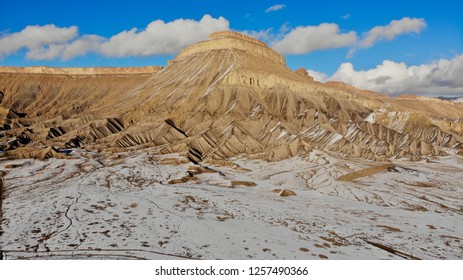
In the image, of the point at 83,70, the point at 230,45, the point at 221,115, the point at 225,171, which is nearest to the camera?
the point at 225,171

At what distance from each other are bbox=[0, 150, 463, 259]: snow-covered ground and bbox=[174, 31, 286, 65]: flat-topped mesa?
56936mm

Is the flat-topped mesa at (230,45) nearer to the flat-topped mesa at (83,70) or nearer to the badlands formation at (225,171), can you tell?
the badlands formation at (225,171)

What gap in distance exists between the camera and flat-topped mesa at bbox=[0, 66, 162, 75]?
382ft

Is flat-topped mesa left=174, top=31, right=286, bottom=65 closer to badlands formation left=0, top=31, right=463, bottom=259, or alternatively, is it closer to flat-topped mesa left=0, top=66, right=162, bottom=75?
badlands formation left=0, top=31, right=463, bottom=259

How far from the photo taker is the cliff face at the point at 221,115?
58.4 m

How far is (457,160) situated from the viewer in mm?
53219

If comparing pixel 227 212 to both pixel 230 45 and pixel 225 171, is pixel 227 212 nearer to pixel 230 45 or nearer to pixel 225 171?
pixel 225 171

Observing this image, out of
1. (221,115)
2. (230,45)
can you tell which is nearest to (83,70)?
(230,45)

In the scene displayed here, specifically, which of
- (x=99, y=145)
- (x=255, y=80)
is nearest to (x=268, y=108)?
(x=255, y=80)

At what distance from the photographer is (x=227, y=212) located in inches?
1050

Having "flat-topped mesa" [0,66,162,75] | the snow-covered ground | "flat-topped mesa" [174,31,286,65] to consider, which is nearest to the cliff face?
"flat-topped mesa" [174,31,286,65]

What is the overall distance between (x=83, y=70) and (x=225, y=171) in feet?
304

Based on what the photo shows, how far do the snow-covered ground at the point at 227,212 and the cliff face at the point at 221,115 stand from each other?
40.1 feet

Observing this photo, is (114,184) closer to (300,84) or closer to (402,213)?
(402,213)
